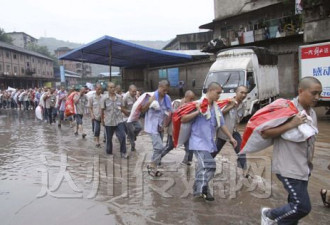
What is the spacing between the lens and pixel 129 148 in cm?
858

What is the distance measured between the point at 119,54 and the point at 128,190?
21.3 meters

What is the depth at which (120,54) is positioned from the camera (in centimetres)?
2545

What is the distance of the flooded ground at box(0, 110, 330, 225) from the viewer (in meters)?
Result: 4.12

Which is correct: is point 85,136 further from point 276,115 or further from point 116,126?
point 276,115

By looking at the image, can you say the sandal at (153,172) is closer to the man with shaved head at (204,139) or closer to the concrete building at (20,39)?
the man with shaved head at (204,139)

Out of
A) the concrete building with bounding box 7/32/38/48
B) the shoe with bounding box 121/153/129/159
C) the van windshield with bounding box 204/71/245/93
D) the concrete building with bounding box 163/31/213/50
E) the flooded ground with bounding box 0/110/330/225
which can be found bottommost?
the flooded ground with bounding box 0/110/330/225

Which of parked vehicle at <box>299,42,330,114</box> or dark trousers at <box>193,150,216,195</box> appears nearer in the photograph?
dark trousers at <box>193,150,216,195</box>

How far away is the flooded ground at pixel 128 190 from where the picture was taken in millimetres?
4125

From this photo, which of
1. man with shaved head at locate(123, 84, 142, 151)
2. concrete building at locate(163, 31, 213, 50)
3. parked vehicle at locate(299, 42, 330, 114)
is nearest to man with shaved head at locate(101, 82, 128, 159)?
man with shaved head at locate(123, 84, 142, 151)

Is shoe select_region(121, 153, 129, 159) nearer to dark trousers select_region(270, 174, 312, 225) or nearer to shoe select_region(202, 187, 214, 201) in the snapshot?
shoe select_region(202, 187, 214, 201)

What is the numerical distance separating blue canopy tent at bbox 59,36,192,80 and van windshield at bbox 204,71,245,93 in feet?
28.2

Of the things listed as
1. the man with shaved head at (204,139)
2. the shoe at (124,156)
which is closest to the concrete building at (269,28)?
the shoe at (124,156)

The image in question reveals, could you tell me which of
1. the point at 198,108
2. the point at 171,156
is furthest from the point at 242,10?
the point at 198,108

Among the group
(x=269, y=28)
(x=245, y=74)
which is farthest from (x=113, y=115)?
(x=269, y=28)
